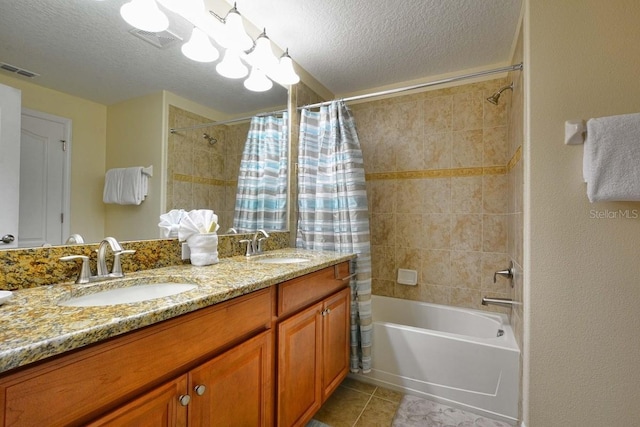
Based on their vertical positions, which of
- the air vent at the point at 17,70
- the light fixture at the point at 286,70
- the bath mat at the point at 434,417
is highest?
the light fixture at the point at 286,70

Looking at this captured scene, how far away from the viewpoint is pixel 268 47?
68.0 inches

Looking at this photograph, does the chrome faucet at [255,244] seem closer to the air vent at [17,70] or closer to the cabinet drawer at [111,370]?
the cabinet drawer at [111,370]

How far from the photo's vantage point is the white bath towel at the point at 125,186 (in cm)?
113

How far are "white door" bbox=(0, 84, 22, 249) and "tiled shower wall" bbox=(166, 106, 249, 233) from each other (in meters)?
0.51

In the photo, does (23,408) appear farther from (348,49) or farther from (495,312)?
(495,312)

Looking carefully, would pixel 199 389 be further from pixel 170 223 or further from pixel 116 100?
pixel 116 100

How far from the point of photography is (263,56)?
1745 millimetres

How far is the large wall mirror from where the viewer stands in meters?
0.95

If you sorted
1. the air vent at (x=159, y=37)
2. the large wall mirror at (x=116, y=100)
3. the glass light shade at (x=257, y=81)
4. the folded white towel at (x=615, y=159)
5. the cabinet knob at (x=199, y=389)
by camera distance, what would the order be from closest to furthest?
1. the cabinet knob at (x=199, y=389)
2. the large wall mirror at (x=116, y=100)
3. the folded white towel at (x=615, y=159)
4. the air vent at (x=159, y=37)
5. the glass light shade at (x=257, y=81)

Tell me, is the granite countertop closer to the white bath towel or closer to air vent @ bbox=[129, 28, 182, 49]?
the white bath towel

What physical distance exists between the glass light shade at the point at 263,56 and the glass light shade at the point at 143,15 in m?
0.59

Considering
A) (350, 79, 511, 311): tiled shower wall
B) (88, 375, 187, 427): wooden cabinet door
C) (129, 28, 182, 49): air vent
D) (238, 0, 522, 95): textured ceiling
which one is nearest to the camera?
(88, 375, 187, 427): wooden cabinet door

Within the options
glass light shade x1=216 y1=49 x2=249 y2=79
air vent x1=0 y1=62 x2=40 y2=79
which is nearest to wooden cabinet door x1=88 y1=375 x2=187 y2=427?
air vent x1=0 y1=62 x2=40 y2=79

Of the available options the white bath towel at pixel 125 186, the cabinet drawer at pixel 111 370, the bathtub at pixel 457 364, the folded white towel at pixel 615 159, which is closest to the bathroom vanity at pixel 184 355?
the cabinet drawer at pixel 111 370
